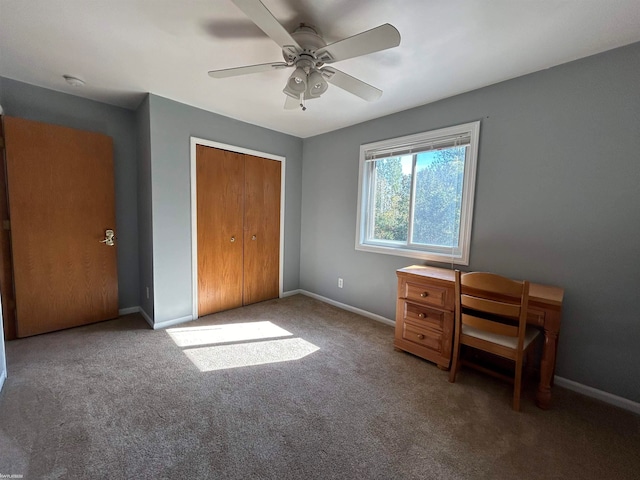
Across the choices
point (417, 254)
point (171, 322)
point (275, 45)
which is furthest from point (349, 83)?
point (171, 322)

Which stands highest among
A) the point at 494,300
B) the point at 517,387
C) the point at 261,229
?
the point at 261,229

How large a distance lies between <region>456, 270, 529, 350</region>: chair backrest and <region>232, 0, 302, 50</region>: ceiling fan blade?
6.06 feet

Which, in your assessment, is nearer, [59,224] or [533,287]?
[533,287]

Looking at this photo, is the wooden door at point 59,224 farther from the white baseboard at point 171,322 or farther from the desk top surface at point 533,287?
the desk top surface at point 533,287

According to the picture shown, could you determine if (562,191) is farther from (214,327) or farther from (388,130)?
(214,327)

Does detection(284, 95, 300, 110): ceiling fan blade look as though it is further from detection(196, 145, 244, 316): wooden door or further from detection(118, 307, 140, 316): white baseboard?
detection(118, 307, 140, 316): white baseboard

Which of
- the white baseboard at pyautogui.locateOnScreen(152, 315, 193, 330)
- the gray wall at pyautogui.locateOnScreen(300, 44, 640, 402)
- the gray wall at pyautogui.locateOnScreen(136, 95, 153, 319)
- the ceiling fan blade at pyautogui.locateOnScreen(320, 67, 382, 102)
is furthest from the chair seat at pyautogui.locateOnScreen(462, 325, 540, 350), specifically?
the gray wall at pyautogui.locateOnScreen(136, 95, 153, 319)

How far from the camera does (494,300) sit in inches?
72.6

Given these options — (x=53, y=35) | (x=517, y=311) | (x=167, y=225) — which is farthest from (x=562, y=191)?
(x=53, y=35)

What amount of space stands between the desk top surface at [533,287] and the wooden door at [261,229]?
2019 mm

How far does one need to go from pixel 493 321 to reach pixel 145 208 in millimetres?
3425

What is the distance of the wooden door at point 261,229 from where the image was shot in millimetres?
3404

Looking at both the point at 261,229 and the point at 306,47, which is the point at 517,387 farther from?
the point at 261,229

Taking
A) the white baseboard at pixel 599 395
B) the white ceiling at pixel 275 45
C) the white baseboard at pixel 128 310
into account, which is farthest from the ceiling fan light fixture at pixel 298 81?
the white baseboard at pixel 128 310
